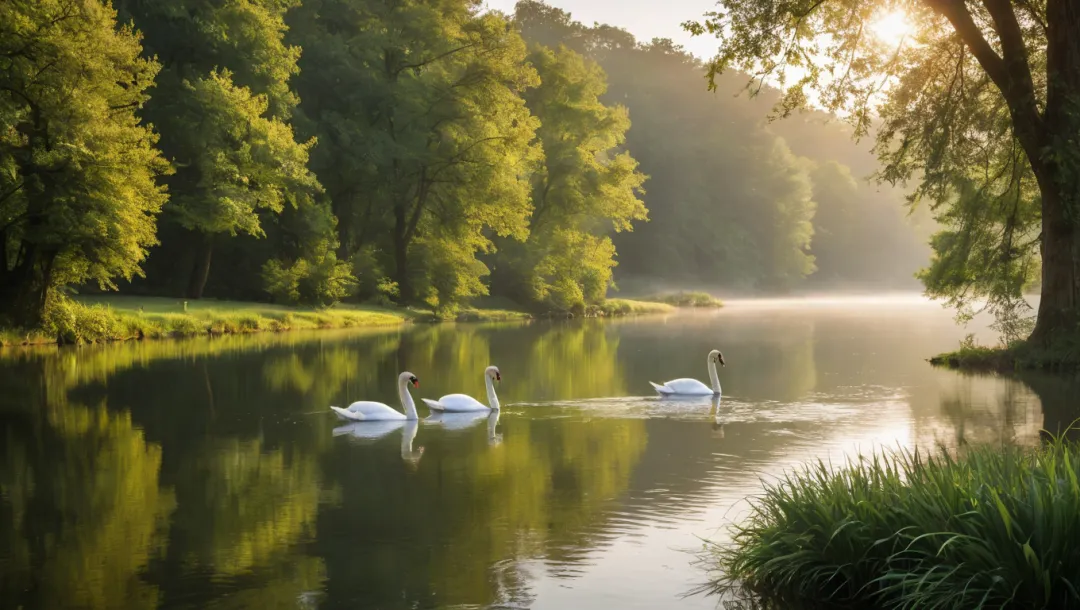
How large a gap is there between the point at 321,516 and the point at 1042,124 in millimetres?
16914

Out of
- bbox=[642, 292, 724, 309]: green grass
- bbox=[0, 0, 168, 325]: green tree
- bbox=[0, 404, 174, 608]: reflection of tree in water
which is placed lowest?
bbox=[0, 404, 174, 608]: reflection of tree in water

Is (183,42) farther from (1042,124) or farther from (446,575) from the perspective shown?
(446,575)

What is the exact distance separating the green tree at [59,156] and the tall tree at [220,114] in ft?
31.6

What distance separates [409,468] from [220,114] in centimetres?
3224

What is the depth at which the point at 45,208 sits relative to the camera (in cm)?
3147

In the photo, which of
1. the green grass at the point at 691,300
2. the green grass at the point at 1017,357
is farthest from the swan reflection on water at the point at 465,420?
the green grass at the point at 691,300

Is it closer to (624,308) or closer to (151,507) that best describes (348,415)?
(151,507)

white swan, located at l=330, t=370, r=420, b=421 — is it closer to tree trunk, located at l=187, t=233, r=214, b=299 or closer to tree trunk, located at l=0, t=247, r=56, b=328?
tree trunk, located at l=0, t=247, r=56, b=328

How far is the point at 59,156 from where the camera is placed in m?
31.2

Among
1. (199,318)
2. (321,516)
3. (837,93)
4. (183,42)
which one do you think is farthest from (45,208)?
(321,516)

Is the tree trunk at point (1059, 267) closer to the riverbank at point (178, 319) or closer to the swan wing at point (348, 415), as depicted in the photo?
the swan wing at point (348, 415)

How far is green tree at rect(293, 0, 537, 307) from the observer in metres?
55.8

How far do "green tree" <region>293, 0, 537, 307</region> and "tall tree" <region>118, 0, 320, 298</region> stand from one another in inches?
281

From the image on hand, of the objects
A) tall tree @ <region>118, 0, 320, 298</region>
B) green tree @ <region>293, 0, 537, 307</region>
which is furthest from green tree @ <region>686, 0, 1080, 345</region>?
green tree @ <region>293, 0, 537, 307</region>
